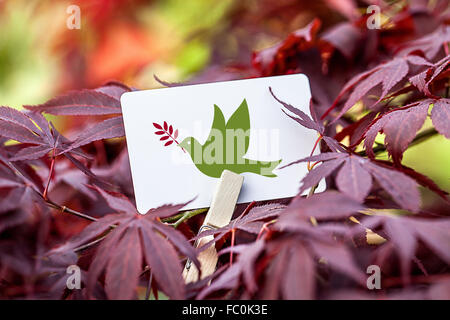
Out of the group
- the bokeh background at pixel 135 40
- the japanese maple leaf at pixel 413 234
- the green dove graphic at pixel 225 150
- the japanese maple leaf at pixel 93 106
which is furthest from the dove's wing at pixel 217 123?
the bokeh background at pixel 135 40

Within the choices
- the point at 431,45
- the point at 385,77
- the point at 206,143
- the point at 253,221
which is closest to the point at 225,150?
the point at 206,143

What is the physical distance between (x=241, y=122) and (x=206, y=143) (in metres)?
0.06

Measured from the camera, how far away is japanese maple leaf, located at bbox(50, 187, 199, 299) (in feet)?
1.22

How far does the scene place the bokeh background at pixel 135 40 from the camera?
1107 millimetres

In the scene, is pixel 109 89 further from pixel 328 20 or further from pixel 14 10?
pixel 14 10

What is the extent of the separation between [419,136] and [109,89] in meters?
0.51

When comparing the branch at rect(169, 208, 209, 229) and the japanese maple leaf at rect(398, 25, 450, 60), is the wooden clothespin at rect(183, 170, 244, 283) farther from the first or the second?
the japanese maple leaf at rect(398, 25, 450, 60)

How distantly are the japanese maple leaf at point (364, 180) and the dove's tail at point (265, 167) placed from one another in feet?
0.43

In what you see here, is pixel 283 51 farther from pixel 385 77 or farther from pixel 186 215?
pixel 186 215

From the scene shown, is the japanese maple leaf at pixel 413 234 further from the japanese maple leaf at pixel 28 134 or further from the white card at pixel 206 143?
the japanese maple leaf at pixel 28 134

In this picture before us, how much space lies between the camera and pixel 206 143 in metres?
0.56

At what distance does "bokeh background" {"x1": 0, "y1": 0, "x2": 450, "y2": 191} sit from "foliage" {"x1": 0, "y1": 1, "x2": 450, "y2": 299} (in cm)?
39

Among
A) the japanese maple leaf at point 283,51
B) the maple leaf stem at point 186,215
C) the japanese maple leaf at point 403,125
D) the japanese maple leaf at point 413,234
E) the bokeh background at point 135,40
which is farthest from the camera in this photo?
the bokeh background at point 135,40

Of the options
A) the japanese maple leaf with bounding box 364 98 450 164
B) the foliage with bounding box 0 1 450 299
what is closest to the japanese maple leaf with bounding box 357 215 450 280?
the foliage with bounding box 0 1 450 299
